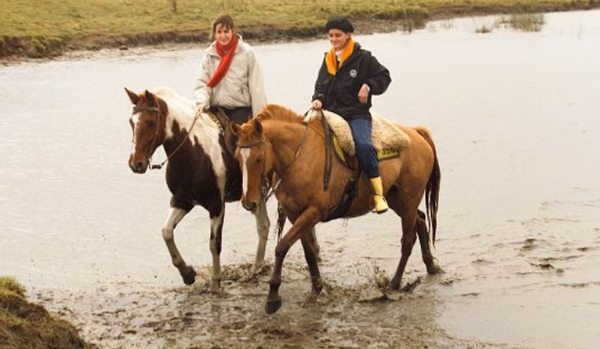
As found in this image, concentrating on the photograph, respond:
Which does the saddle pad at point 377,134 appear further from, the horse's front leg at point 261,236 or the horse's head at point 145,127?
the horse's front leg at point 261,236

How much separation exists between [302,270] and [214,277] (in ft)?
4.52

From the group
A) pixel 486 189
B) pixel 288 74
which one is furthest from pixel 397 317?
pixel 288 74

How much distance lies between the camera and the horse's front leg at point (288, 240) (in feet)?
29.5

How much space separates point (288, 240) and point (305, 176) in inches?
24.9

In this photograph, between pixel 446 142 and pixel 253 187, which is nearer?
pixel 253 187

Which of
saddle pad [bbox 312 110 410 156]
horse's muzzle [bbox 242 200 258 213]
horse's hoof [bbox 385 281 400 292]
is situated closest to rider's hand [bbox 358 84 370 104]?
saddle pad [bbox 312 110 410 156]

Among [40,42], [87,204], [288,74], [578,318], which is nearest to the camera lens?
[578,318]

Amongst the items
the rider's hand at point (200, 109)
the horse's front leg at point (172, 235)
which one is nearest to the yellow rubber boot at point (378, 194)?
the rider's hand at point (200, 109)

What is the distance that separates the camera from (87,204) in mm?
14883

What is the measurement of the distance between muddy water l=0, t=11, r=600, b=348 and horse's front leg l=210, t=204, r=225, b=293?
24cm

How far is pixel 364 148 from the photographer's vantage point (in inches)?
375

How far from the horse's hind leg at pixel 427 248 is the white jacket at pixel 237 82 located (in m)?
2.33

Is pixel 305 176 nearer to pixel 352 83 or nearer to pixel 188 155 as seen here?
pixel 352 83

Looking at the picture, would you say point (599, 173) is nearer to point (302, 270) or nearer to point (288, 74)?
point (302, 270)
